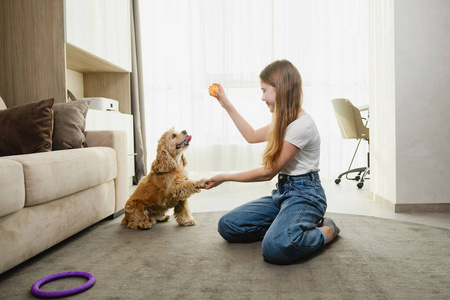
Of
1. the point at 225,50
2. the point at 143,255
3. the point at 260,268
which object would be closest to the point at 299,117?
the point at 260,268

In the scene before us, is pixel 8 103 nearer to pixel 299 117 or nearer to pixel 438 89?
pixel 299 117

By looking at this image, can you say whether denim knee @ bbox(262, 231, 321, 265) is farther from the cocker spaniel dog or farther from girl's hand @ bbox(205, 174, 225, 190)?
the cocker spaniel dog

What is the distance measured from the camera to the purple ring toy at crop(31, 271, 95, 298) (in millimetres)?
1261

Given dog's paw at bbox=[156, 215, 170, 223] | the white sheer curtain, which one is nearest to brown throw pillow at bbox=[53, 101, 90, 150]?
dog's paw at bbox=[156, 215, 170, 223]

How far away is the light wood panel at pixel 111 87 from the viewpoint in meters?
4.22

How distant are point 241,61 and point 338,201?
2193 mm


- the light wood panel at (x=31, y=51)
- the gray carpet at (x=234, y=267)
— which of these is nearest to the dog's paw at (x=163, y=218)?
the gray carpet at (x=234, y=267)

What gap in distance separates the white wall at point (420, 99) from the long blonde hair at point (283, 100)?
1179mm

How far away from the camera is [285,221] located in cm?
161

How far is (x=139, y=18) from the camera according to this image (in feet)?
14.6

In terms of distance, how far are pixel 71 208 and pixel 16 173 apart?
0.48 metres

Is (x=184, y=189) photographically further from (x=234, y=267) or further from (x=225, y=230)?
(x=234, y=267)

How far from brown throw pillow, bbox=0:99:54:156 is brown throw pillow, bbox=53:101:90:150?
4.9 inches

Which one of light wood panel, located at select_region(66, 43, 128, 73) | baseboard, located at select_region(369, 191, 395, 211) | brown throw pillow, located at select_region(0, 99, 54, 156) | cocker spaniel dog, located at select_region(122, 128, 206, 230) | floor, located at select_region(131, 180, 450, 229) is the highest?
light wood panel, located at select_region(66, 43, 128, 73)
